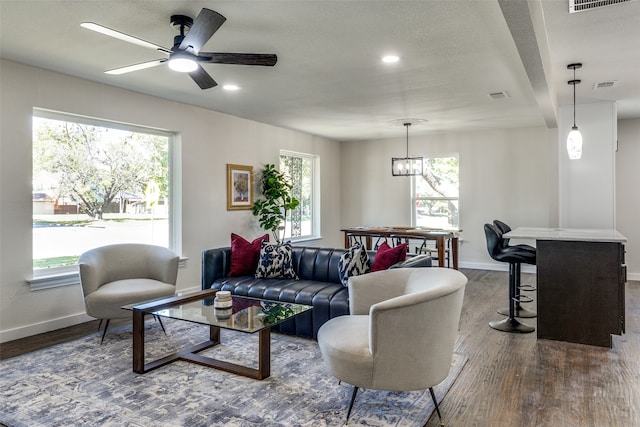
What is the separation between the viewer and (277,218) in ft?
21.2

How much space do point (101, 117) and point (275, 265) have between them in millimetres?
2399

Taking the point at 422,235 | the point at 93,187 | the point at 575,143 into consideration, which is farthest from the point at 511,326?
the point at 93,187

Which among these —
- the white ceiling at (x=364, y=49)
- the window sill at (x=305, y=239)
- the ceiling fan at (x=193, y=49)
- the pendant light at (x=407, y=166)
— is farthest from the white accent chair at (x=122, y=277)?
the pendant light at (x=407, y=166)

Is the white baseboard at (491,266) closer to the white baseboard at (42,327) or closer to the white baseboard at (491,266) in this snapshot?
the white baseboard at (491,266)

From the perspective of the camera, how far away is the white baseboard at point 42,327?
143 inches

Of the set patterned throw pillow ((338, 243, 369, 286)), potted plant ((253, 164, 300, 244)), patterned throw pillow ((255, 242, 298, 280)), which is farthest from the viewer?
potted plant ((253, 164, 300, 244))

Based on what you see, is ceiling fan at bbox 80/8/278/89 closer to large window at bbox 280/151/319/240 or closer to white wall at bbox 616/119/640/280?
large window at bbox 280/151/319/240

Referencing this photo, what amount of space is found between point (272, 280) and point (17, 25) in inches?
111

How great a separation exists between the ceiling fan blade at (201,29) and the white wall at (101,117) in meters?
2.09

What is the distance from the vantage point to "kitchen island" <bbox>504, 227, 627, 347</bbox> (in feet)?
11.1

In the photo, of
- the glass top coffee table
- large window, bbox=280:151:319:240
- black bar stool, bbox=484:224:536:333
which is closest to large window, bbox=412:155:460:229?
large window, bbox=280:151:319:240

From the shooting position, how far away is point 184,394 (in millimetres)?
2580

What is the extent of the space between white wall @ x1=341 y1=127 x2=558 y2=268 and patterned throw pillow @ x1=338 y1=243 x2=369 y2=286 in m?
3.67

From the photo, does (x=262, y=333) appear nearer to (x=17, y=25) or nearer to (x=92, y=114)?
(x=17, y=25)
